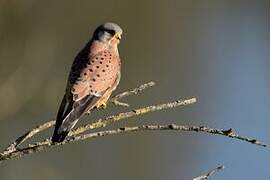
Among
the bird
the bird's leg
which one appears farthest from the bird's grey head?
the bird's leg

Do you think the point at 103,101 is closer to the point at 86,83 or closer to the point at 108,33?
the point at 86,83

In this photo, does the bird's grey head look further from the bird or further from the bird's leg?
the bird's leg

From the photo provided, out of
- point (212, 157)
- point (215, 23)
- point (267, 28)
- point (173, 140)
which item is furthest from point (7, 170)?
point (267, 28)

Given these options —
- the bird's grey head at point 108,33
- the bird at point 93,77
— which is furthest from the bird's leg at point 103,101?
the bird's grey head at point 108,33

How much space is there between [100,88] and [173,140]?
3.51 m

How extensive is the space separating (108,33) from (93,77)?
18 centimetres

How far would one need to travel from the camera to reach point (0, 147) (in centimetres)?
502

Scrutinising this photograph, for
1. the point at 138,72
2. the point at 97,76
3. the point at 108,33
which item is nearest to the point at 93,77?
the point at 97,76

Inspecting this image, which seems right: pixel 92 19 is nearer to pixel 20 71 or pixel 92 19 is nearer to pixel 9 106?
pixel 20 71

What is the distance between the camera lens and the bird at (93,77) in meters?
2.51

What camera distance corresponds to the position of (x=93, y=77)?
2754 mm

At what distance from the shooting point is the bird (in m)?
2.51

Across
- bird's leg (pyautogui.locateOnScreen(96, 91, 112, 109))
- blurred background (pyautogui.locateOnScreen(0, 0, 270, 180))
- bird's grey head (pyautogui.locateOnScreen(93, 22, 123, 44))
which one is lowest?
bird's leg (pyautogui.locateOnScreen(96, 91, 112, 109))

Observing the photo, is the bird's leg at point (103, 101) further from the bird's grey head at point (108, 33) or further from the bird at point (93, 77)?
the bird's grey head at point (108, 33)
